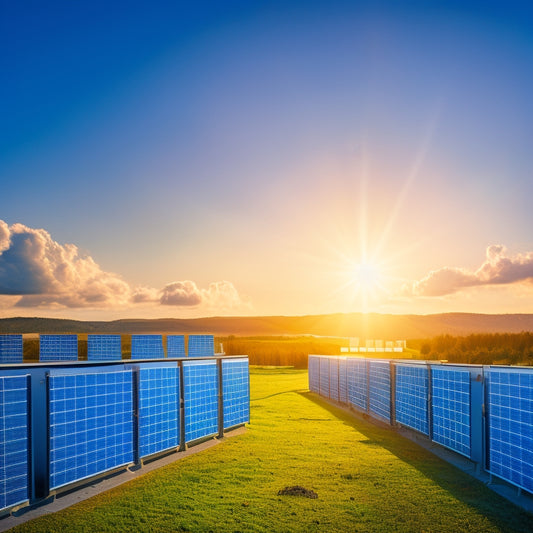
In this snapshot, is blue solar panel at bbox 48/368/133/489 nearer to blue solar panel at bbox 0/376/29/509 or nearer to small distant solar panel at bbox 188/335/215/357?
blue solar panel at bbox 0/376/29/509

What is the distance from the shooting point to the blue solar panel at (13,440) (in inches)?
299

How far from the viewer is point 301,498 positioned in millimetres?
8938

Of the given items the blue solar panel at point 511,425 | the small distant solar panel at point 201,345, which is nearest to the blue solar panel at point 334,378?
the small distant solar panel at point 201,345

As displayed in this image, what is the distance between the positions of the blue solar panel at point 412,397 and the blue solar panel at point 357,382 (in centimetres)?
349

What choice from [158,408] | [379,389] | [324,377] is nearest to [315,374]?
[324,377]

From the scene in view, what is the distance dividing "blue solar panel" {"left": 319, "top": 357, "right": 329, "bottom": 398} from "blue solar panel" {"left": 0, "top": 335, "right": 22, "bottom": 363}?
48.7 feet

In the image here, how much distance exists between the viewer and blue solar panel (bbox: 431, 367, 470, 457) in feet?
36.5

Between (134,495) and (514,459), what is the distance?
7.10 meters

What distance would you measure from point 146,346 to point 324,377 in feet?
34.8

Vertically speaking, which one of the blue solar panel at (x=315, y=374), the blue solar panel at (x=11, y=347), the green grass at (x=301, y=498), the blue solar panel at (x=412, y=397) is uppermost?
the blue solar panel at (x=11, y=347)

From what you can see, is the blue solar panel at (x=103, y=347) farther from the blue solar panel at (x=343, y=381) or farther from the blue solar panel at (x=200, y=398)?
the blue solar panel at (x=343, y=381)

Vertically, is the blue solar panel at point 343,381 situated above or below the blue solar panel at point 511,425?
below

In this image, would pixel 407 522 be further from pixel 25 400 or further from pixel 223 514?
pixel 25 400

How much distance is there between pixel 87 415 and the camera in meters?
9.28
